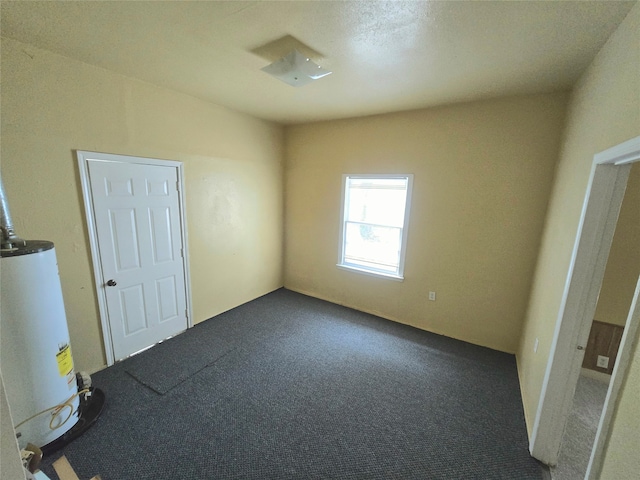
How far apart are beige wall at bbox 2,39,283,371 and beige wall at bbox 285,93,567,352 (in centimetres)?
123

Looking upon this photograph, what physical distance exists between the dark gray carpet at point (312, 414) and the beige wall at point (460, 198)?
472 millimetres

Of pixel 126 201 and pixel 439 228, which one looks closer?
pixel 126 201

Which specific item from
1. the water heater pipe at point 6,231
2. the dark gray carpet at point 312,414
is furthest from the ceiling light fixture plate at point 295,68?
the dark gray carpet at point 312,414

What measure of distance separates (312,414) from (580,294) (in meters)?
2.00

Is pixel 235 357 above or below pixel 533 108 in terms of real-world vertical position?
below

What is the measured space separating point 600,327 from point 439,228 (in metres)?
1.67

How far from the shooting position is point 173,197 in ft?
9.43

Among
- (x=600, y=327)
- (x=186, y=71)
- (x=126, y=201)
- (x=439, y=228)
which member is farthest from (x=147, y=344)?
(x=600, y=327)

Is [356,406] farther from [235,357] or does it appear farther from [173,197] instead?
[173,197]

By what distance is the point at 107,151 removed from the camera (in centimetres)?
233

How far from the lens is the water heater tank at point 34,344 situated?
61.4 inches

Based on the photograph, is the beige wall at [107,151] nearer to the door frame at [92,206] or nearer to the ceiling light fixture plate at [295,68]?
the door frame at [92,206]

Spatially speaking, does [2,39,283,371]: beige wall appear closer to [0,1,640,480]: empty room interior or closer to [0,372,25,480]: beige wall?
[0,1,640,480]: empty room interior

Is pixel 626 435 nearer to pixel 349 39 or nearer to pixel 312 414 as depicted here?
pixel 312 414
